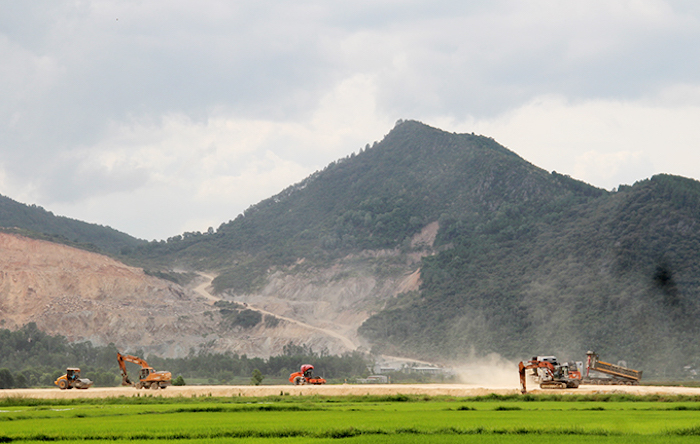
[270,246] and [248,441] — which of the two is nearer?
[248,441]

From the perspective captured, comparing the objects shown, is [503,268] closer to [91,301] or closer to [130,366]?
[130,366]

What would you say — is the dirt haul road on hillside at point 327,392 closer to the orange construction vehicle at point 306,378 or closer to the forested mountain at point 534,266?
the orange construction vehicle at point 306,378

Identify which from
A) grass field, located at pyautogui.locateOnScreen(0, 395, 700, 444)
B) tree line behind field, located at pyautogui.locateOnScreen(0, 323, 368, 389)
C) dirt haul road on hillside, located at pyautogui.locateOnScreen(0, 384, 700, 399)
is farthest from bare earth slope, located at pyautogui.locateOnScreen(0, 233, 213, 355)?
grass field, located at pyautogui.locateOnScreen(0, 395, 700, 444)

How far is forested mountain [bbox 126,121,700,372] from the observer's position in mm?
102250

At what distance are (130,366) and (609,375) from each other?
73108 mm

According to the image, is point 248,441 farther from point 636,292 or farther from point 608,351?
point 636,292

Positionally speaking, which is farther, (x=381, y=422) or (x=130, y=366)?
(x=130, y=366)

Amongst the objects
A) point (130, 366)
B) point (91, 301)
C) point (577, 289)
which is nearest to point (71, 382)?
point (130, 366)

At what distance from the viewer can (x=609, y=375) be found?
190ft

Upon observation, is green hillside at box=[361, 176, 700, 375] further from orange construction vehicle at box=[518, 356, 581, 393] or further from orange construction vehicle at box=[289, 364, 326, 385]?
orange construction vehicle at box=[289, 364, 326, 385]

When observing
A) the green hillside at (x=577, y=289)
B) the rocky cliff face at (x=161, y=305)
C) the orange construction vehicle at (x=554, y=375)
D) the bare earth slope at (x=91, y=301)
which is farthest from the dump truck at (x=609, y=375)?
the bare earth slope at (x=91, y=301)

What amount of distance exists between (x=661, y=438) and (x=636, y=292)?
91.2 metres

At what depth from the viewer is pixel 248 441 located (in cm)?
2348

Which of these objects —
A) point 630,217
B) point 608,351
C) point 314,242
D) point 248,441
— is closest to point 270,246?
point 314,242
